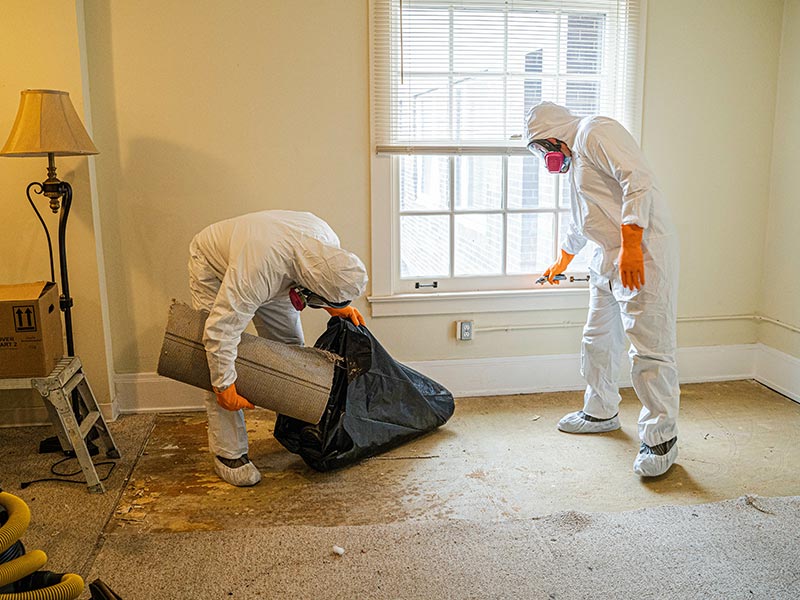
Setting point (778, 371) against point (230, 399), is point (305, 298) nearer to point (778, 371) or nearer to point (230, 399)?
point (230, 399)

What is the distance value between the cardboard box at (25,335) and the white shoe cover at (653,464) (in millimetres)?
2307

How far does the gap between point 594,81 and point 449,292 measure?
4.09ft

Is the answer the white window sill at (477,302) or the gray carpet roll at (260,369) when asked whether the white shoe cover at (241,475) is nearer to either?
the gray carpet roll at (260,369)

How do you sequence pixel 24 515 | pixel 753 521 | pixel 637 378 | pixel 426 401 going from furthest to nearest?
pixel 426 401, pixel 637 378, pixel 753 521, pixel 24 515

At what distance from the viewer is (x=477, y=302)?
3820 mm

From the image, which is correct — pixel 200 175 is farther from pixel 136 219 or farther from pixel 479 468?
pixel 479 468

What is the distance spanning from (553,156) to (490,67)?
742 mm

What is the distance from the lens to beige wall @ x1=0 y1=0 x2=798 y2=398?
11.1 feet

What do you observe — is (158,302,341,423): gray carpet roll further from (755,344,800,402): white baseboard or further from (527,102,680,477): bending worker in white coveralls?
(755,344,800,402): white baseboard

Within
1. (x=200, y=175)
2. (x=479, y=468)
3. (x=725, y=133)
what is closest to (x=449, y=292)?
(x=479, y=468)

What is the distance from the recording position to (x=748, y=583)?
7.38 ft

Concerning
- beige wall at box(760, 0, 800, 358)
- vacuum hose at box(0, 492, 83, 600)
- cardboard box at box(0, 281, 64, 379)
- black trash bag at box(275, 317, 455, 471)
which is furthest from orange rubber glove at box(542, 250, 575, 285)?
vacuum hose at box(0, 492, 83, 600)

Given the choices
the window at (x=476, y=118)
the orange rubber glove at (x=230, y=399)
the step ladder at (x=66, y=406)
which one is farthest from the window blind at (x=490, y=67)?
the step ladder at (x=66, y=406)

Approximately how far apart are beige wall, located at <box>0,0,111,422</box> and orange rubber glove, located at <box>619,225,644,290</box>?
226cm
